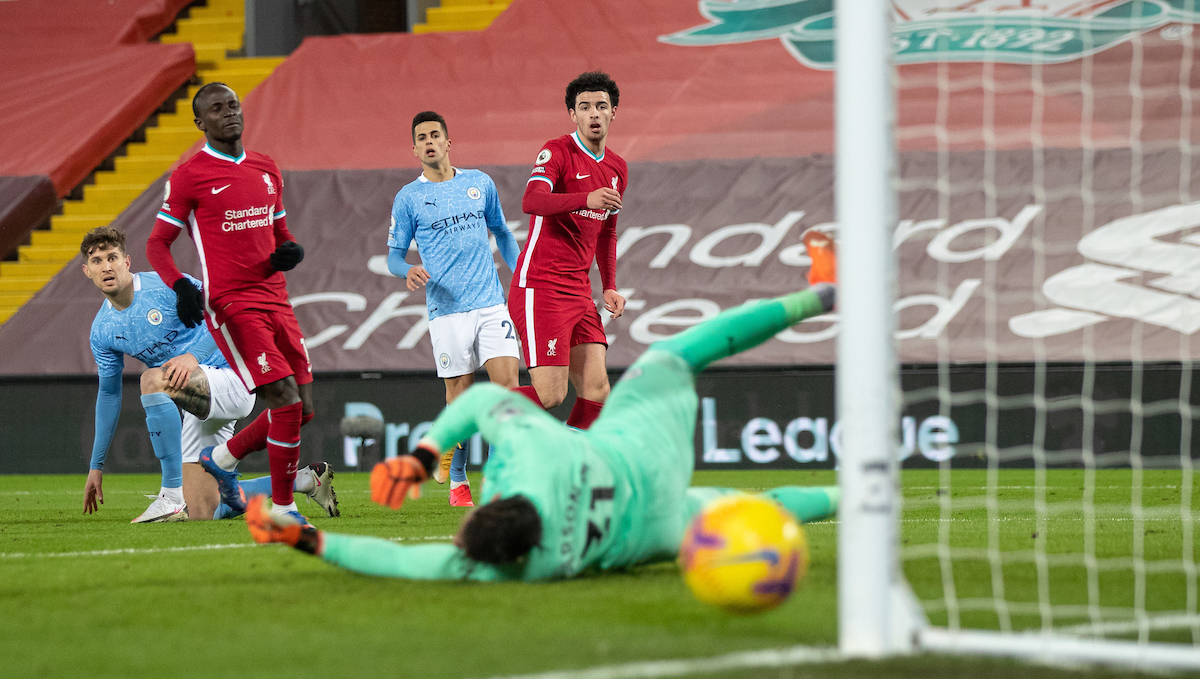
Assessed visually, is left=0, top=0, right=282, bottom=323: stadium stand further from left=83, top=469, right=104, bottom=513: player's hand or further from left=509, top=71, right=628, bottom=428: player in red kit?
left=509, top=71, right=628, bottom=428: player in red kit

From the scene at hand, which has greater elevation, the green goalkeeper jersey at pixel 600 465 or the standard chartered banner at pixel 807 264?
the standard chartered banner at pixel 807 264

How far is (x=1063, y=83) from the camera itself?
39.2 ft

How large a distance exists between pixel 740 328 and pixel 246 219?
2804mm

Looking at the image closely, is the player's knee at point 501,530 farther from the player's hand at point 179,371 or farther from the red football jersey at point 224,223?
the player's hand at point 179,371

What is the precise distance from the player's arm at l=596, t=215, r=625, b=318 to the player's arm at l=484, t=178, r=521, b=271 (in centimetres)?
51

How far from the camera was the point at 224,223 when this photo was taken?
17.4 feet

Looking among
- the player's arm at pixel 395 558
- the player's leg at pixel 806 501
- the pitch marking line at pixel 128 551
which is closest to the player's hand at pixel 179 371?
the pitch marking line at pixel 128 551

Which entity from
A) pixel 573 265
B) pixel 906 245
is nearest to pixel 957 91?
pixel 906 245

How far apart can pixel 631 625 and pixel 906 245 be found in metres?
8.32

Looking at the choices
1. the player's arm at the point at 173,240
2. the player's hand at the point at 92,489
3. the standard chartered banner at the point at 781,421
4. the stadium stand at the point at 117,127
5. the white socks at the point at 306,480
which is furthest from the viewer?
the stadium stand at the point at 117,127

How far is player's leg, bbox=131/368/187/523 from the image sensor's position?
5.98m

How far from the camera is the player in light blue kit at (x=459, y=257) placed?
6.69 metres

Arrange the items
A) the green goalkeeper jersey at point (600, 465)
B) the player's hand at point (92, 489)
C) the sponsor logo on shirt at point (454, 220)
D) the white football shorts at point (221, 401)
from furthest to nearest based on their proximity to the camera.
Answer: the sponsor logo on shirt at point (454, 220)
the white football shorts at point (221, 401)
the player's hand at point (92, 489)
the green goalkeeper jersey at point (600, 465)

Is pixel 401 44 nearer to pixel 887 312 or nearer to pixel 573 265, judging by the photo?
pixel 573 265
